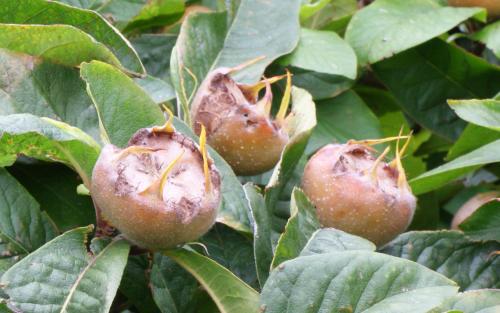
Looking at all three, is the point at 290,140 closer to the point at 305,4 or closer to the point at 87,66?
the point at 87,66

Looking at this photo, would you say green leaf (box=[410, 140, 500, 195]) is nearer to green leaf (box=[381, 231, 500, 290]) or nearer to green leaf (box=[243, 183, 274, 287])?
green leaf (box=[381, 231, 500, 290])

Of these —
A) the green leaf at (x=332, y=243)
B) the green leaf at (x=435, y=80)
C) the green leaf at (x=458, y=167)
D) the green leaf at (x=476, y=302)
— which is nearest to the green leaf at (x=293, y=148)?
the green leaf at (x=332, y=243)

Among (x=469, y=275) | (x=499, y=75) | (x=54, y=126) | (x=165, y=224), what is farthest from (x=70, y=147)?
(x=499, y=75)

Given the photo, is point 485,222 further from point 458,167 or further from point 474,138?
point 474,138

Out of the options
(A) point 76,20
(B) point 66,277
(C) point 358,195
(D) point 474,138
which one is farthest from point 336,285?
(D) point 474,138

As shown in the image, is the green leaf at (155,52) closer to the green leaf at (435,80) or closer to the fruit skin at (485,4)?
the green leaf at (435,80)
